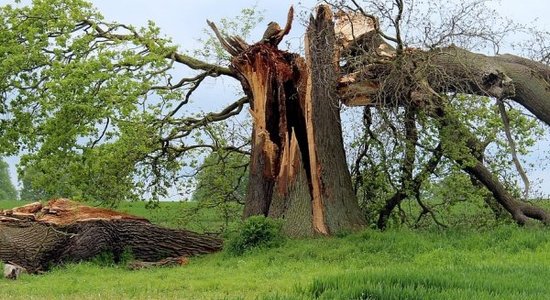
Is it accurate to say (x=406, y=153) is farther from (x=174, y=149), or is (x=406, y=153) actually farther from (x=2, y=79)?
(x=2, y=79)

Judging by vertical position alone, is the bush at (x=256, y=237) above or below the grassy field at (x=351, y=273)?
above

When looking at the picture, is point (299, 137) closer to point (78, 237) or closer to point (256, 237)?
point (256, 237)

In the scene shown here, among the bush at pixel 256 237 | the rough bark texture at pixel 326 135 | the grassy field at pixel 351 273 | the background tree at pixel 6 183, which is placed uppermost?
the background tree at pixel 6 183

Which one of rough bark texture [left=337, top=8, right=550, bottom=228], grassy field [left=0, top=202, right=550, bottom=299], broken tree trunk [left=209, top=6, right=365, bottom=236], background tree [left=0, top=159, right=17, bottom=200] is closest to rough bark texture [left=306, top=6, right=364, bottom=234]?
broken tree trunk [left=209, top=6, right=365, bottom=236]

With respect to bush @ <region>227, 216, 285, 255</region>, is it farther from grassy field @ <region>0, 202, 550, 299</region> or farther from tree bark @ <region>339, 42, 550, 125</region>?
tree bark @ <region>339, 42, 550, 125</region>

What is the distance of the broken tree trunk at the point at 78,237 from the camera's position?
1683cm

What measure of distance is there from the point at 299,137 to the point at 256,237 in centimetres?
322

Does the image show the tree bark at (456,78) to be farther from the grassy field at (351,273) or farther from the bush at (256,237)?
the bush at (256,237)

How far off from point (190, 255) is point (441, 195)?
5.90 metres

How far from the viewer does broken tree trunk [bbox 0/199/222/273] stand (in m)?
16.8

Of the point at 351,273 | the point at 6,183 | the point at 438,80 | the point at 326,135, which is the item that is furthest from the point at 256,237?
the point at 6,183

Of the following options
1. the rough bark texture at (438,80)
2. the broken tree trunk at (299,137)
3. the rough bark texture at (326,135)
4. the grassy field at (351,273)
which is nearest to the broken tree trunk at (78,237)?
the grassy field at (351,273)

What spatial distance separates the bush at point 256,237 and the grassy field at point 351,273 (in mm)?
245

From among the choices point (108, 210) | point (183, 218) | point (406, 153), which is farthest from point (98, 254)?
point (406, 153)
